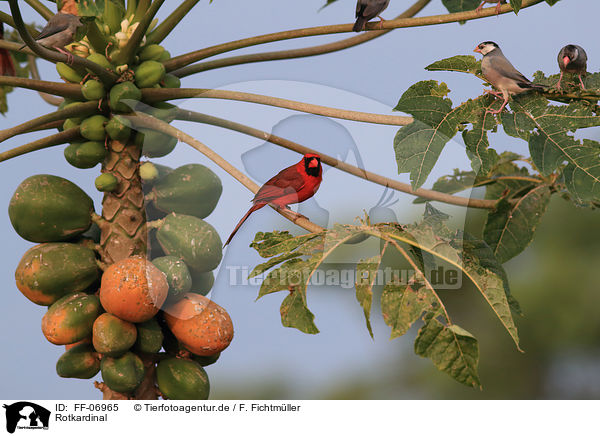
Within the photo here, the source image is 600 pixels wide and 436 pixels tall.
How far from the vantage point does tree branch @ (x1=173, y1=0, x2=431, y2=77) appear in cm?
A: 203

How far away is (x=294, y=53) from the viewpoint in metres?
2.11

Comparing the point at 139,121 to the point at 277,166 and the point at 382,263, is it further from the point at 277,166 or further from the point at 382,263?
the point at 382,263

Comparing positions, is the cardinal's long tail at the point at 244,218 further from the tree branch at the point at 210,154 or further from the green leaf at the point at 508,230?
the green leaf at the point at 508,230

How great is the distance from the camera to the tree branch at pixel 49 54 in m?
1.46

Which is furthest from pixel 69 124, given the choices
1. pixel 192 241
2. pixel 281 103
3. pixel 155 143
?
pixel 281 103

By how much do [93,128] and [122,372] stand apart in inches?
26.5

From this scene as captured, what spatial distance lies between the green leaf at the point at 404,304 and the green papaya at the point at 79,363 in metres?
0.82

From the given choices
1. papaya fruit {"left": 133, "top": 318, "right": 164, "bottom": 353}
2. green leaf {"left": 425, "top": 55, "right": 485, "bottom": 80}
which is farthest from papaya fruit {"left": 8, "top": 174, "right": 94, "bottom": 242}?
green leaf {"left": 425, "top": 55, "right": 485, "bottom": 80}

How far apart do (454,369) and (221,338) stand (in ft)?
1.94

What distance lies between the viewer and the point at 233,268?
1593mm

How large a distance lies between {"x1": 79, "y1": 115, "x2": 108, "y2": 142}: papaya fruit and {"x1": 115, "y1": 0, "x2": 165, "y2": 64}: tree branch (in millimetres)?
187

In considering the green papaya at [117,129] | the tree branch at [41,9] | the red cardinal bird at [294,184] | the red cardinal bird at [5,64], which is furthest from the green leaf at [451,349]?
the red cardinal bird at [5,64]

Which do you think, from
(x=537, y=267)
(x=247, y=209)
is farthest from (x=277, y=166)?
(x=537, y=267)
